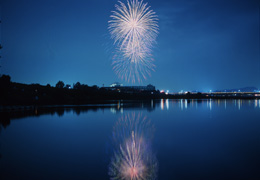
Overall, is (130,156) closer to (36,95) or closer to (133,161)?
(133,161)

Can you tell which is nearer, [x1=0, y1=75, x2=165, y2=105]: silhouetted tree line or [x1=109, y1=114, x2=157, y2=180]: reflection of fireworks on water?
[x1=109, y1=114, x2=157, y2=180]: reflection of fireworks on water

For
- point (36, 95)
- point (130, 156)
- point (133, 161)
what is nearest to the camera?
point (133, 161)

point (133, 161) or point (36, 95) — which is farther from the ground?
point (36, 95)

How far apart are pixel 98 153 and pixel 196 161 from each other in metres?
5.43

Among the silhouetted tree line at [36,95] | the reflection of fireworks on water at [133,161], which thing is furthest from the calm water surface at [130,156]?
the silhouetted tree line at [36,95]

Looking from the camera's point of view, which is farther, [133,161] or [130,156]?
[130,156]

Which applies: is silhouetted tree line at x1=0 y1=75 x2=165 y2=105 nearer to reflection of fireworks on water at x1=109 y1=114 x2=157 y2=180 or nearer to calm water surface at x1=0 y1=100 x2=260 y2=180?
calm water surface at x1=0 y1=100 x2=260 y2=180

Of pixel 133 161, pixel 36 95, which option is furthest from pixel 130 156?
pixel 36 95

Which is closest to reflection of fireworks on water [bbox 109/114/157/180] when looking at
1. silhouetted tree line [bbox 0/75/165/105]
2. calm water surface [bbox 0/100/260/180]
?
calm water surface [bbox 0/100/260/180]

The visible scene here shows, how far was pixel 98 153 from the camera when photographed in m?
12.3

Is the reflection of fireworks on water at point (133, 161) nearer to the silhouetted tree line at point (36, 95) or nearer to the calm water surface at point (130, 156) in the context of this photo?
the calm water surface at point (130, 156)

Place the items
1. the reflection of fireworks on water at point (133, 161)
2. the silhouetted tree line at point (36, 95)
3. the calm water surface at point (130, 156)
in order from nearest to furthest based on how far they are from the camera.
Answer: the reflection of fireworks on water at point (133, 161) < the calm water surface at point (130, 156) < the silhouetted tree line at point (36, 95)

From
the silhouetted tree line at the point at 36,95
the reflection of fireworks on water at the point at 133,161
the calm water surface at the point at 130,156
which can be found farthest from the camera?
the silhouetted tree line at the point at 36,95

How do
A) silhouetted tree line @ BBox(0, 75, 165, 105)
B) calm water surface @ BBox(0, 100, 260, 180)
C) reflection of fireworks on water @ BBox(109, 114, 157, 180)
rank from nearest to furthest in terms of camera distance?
reflection of fireworks on water @ BBox(109, 114, 157, 180), calm water surface @ BBox(0, 100, 260, 180), silhouetted tree line @ BBox(0, 75, 165, 105)
